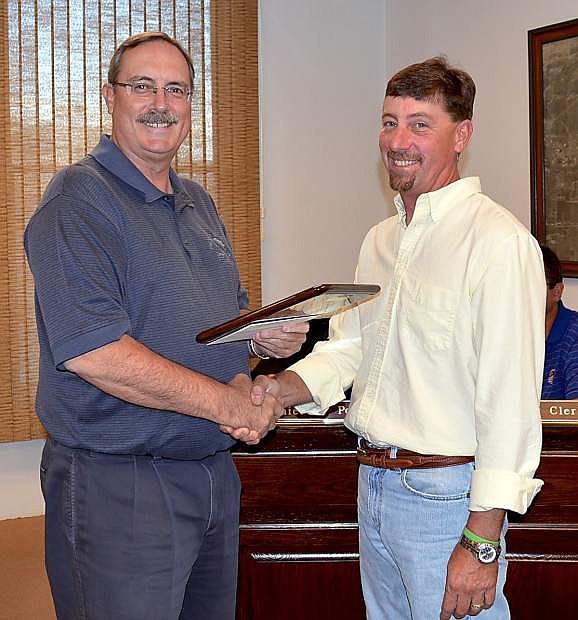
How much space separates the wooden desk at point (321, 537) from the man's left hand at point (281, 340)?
266 mm

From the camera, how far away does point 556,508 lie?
2422 millimetres

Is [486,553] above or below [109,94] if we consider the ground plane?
below

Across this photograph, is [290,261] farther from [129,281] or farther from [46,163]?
[129,281]

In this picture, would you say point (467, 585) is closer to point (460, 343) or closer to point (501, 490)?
point (501, 490)

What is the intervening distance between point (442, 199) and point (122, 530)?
2.97 ft

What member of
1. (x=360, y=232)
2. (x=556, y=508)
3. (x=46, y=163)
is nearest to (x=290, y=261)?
(x=360, y=232)

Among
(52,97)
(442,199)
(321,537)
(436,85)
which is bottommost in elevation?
(321,537)

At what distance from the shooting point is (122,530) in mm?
1905

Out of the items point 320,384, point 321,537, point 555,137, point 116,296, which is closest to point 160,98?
point 116,296

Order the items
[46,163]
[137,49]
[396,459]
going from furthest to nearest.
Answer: [46,163] < [137,49] < [396,459]

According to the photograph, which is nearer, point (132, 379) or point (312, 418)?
point (132, 379)

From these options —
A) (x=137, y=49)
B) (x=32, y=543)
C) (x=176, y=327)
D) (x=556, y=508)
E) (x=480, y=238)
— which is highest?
(x=137, y=49)

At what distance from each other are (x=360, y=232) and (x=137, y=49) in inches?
131

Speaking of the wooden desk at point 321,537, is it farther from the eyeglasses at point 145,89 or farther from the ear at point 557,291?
the ear at point 557,291
